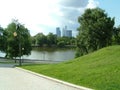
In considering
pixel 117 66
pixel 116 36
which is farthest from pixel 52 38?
pixel 117 66

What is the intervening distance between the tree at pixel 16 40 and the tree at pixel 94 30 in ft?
36.2

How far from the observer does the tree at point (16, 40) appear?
62.4 m

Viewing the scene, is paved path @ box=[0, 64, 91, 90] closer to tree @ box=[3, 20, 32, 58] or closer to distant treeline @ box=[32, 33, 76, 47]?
tree @ box=[3, 20, 32, 58]

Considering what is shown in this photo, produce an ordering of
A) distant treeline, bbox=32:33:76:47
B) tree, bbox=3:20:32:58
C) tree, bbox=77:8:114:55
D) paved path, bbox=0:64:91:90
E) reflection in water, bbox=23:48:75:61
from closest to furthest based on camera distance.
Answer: paved path, bbox=0:64:91:90, tree, bbox=77:8:114:55, tree, bbox=3:20:32:58, reflection in water, bbox=23:48:75:61, distant treeline, bbox=32:33:76:47

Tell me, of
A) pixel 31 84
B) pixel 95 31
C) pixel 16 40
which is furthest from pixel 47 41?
pixel 31 84

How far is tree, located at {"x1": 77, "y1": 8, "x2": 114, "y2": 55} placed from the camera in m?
59.6

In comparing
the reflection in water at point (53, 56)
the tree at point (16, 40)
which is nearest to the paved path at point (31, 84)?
the tree at point (16, 40)

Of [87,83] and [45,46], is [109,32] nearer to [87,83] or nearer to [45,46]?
[87,83]

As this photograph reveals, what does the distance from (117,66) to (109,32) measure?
4427cm

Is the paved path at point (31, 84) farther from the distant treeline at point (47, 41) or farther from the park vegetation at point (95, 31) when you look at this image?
the distant treeline at point (47, 41)

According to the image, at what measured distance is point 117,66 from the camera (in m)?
17.2

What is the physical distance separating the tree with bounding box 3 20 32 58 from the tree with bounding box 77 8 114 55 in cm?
1103

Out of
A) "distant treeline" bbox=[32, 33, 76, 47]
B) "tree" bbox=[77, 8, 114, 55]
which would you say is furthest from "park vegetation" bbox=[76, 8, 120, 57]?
"distant treeline" bbox=[32, 33, 76, 47]

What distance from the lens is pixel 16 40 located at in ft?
207
